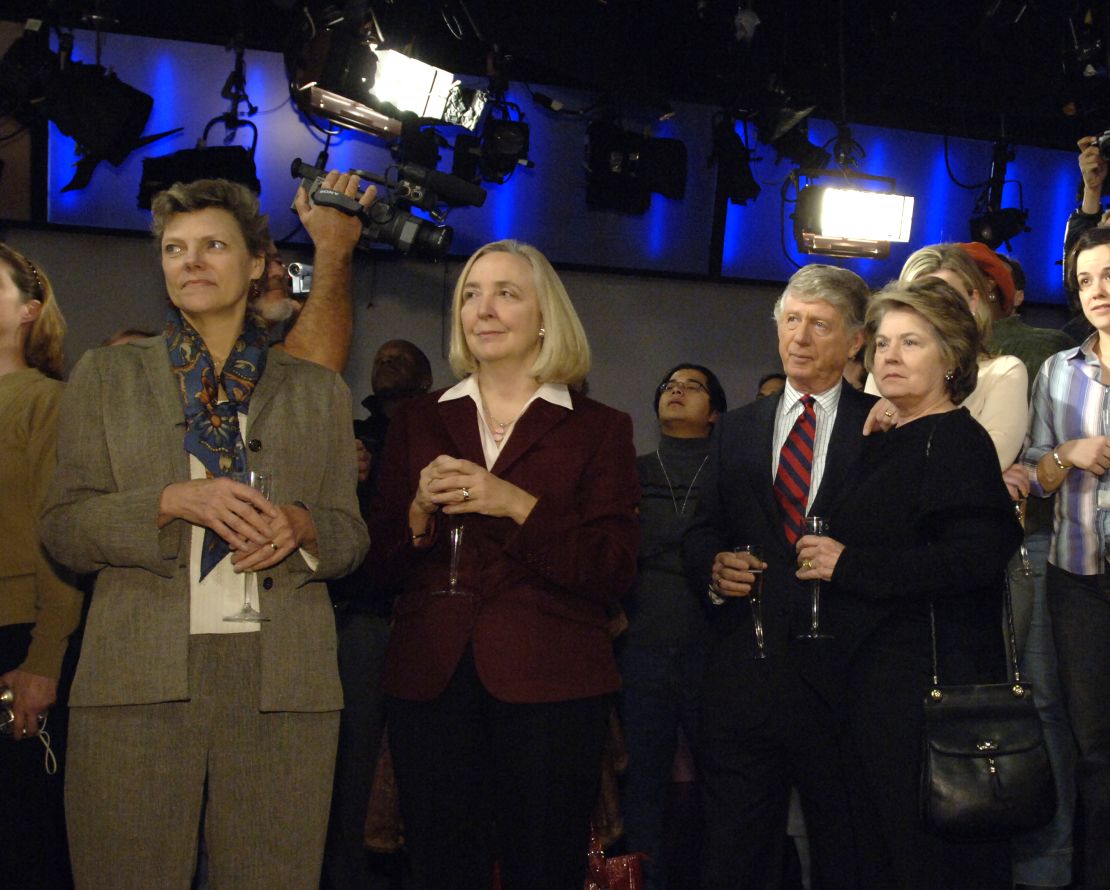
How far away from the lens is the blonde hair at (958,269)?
3494mm

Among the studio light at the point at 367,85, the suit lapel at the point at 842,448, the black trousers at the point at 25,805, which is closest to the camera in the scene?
the black trousers at the point at 25,805

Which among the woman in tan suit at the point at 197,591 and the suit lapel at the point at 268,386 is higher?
the suit lapel at the point at 268,386

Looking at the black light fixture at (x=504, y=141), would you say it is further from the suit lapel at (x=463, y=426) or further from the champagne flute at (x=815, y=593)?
the champagne flute at (x=815, y=593)

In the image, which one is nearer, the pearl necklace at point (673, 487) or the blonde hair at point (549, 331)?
the blonde hair at point (549, 331)

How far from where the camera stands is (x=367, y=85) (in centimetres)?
526

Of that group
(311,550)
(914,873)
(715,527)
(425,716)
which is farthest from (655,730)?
(311,550)

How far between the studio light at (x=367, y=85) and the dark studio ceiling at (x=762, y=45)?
0.88 feet

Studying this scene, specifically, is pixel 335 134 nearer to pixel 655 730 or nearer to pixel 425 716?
pixel 655 730

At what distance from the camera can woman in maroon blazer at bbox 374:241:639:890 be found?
2541 millimetres

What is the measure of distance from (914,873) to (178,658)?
1674 mm

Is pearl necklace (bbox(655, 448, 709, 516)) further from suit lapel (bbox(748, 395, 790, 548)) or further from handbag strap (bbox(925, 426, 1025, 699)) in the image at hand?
handbag strap (bbox(925, 426, 1025, 699))

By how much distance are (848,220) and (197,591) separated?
15.3 feet

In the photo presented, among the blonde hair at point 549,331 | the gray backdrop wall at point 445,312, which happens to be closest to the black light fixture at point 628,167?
the gray backdrop wall at point 445,312

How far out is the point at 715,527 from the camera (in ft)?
10.5
